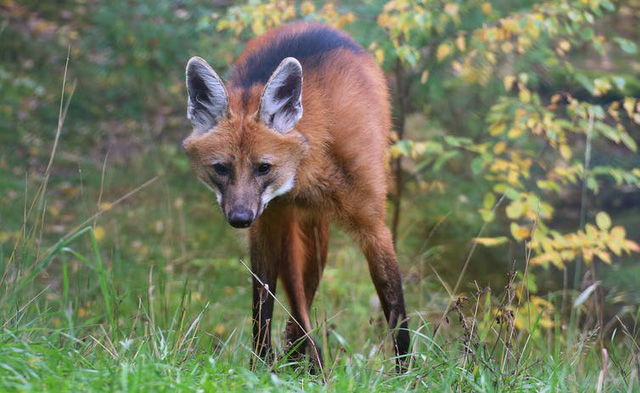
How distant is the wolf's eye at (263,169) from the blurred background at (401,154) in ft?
3.71

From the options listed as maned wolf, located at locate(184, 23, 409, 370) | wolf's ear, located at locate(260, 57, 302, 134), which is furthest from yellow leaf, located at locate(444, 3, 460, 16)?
wolf's ear, located at locate(260, 57, 302, 134)

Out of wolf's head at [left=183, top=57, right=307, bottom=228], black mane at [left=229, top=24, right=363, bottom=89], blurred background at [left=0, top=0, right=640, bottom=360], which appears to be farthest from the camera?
blurred background at [left=0, top=0, right=640, bottom=360]

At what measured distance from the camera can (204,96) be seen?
10.6 ft

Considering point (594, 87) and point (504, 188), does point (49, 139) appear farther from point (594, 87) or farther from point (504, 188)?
point (594, 87)

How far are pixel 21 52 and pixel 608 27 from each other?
23.2ft

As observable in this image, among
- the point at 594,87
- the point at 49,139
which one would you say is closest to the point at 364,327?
the point at 594,87

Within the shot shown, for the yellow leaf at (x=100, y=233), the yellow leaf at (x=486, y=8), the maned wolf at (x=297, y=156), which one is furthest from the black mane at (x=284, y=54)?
the yellow leaf at (x=100, y=233)

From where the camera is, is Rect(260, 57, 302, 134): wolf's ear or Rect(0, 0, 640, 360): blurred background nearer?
Rect(260, 57, 302, 134): wolf's ear

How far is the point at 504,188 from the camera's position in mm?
4543

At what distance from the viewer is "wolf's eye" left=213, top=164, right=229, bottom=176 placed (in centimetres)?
310

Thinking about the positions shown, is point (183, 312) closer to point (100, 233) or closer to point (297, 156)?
point (297, 156)

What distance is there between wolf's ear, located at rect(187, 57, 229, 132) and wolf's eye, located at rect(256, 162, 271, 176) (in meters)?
0.29

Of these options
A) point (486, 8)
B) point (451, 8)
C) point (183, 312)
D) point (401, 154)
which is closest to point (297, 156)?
point (183, 312)

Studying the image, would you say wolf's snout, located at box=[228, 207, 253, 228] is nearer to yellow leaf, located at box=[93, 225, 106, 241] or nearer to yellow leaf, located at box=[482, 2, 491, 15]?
yellow leaf, located at box=[482, 2, 491, 15]
